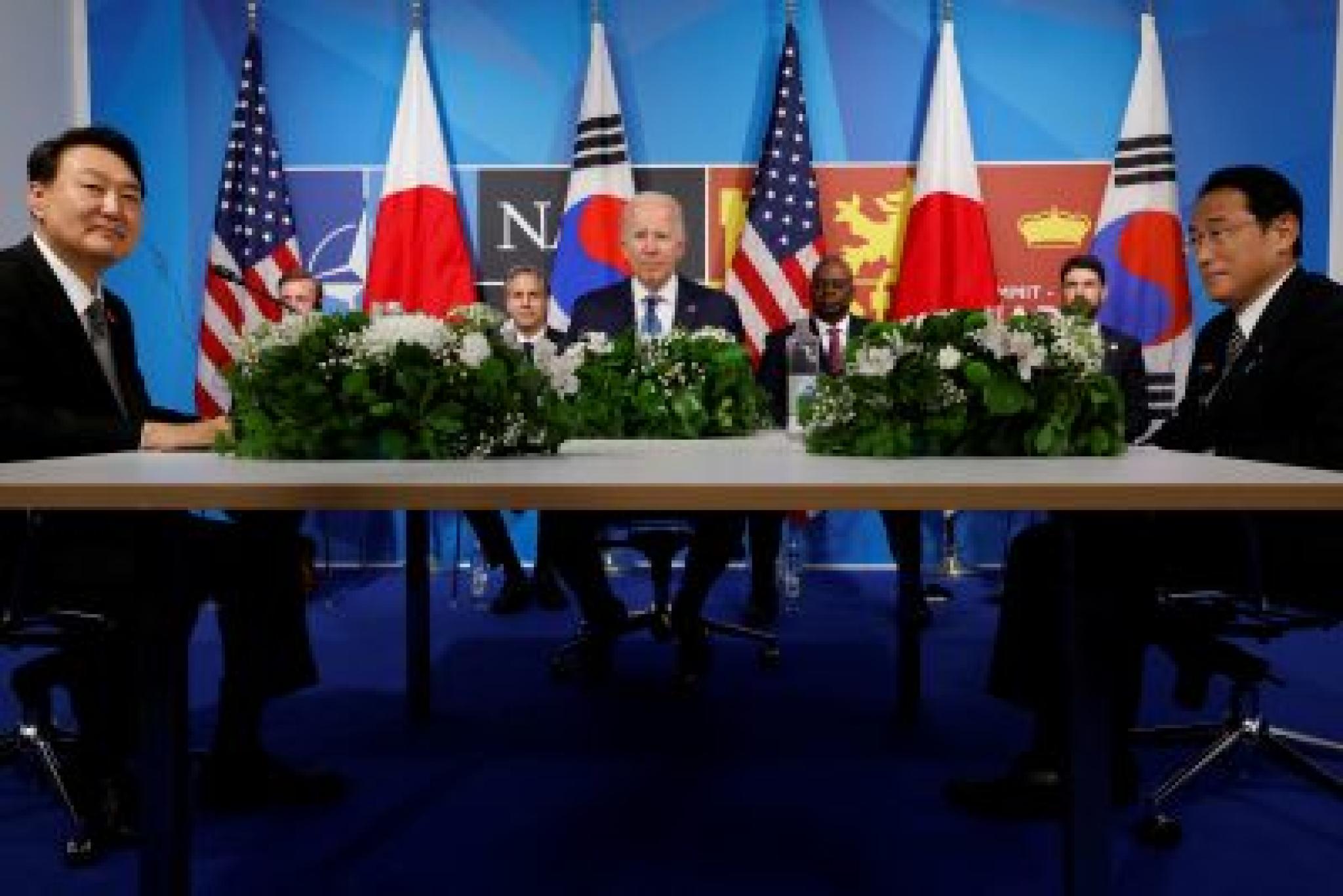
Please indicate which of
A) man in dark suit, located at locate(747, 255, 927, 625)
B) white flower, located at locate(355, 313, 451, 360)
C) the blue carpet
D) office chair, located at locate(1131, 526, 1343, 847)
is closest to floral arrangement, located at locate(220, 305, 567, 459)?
white flower, located at locate(355, 313, 451, 360)

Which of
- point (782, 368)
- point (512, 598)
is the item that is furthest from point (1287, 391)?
point (512, 598)

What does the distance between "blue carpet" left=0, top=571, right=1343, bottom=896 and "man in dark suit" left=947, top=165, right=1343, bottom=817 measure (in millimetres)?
240

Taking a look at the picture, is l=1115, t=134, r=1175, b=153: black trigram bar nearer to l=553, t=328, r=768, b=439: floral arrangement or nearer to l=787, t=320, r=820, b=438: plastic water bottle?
l=787, t=320, r=820, b=438: plastic water bottle

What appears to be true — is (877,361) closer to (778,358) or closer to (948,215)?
(778,358)

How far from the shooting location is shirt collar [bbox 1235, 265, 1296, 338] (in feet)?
9.80

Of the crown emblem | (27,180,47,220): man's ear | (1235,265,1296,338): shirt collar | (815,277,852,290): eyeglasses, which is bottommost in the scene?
(1235,265,1296,338): shirt collar

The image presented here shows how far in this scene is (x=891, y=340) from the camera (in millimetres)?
2207

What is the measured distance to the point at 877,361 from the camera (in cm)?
214

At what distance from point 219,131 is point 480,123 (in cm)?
158

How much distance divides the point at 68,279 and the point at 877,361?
6.99 ft

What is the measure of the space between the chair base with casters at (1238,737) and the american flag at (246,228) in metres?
5.23

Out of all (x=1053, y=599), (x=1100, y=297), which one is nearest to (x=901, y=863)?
(x=1053, y=599)

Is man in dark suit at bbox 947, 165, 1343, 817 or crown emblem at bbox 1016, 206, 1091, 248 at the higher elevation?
crown emblem at bbox 1016, 206, 1091, 248

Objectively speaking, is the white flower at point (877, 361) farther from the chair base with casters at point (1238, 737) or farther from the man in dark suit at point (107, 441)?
the man in dark suit at point (107, 441)
